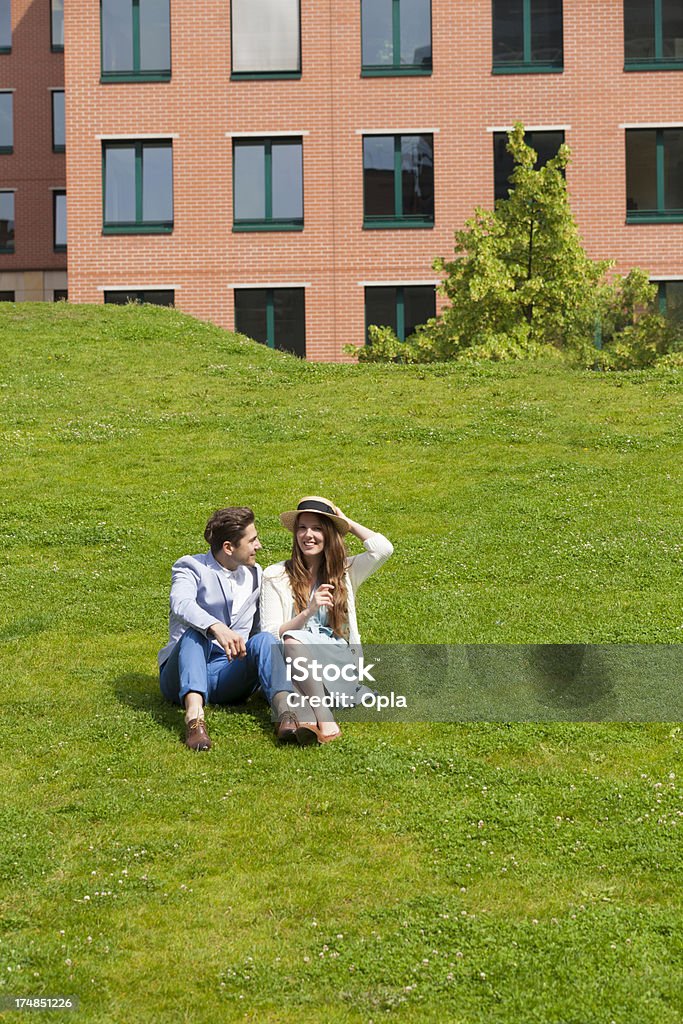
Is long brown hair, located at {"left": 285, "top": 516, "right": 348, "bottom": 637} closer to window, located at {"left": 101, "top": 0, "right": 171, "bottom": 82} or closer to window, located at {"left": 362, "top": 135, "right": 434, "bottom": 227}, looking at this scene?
window, located at {"left": 362, "top": 135, "right": 434, "bottom": 227}

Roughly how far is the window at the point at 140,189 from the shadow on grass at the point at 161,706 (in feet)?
86.0

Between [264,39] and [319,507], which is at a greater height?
[264,39]

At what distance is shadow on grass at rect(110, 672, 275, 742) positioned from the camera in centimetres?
788

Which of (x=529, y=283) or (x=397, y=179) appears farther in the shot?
(x=397, y=179)

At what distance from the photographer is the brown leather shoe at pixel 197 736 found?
7.38m

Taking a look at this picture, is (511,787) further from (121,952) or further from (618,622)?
(618,622)

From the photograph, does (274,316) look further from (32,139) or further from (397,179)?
(32,139)

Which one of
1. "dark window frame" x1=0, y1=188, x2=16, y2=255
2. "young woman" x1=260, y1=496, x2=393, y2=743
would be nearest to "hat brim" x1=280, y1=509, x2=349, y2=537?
"young woman" x1=260, y1=496, x2=393, y2=743

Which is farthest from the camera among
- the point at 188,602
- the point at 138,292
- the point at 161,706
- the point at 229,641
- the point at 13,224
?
the point at 13,224

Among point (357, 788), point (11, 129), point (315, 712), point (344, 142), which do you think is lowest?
point (357, 788)

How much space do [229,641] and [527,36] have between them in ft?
97.2

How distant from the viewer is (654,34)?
33.2 meters

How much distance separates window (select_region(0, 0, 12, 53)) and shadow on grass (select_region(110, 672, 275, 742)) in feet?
135

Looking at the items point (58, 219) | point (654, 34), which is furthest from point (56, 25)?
point (654, 34)
